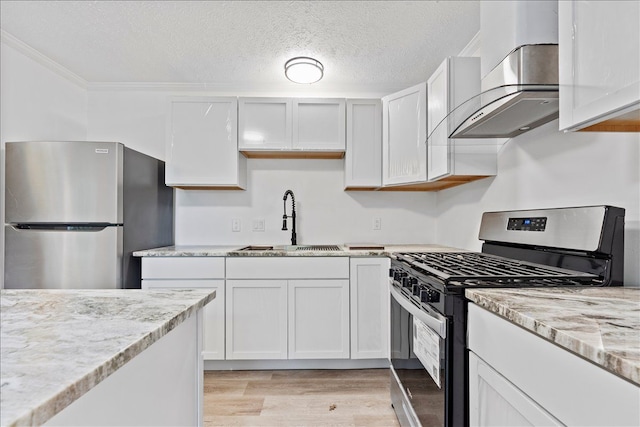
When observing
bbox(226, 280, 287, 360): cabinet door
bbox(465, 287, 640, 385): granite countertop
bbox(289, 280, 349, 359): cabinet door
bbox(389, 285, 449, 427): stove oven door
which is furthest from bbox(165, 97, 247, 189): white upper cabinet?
bbox(465, 287, 640, 385): granite countertop

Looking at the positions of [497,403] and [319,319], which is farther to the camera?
[319,319]

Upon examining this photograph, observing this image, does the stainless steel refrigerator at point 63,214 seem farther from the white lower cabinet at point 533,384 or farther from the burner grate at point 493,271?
the white lower cabinet at point 533,384

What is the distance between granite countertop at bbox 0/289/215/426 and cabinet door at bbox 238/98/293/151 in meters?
1.84

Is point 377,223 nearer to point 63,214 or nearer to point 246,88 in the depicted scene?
point 246,88

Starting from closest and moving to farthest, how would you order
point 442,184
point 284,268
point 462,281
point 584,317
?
point 584,317 < point 462,281 < point 284,268 < point 442,184

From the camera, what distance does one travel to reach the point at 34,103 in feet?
8.63

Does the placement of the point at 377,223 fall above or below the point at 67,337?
above

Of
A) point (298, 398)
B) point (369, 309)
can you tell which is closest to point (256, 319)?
point (298, 398)

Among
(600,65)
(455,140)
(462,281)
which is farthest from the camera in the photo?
(455,140)

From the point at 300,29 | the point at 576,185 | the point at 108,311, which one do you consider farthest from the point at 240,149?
the point at 576,185

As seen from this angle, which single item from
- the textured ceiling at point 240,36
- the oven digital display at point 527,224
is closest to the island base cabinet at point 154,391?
the oven digital display at point 527,224

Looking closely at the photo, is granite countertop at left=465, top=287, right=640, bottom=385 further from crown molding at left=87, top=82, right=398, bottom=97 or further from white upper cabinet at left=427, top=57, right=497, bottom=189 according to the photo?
Result: crown molding at left=87, top=82, right=398, bottom=97

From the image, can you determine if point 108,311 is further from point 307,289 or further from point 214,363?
Answer: point 214,363

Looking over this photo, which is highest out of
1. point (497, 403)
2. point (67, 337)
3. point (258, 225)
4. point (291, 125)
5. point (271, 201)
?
point (291, 125)
